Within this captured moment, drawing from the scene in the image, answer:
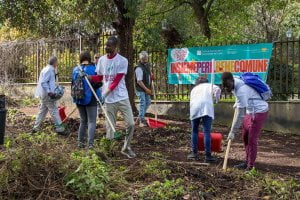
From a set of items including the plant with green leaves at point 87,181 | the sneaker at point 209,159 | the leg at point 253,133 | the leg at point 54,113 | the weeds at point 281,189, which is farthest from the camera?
the leg at point 54,113

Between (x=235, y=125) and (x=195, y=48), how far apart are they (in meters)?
6.35

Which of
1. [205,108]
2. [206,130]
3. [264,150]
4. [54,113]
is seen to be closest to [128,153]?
[206,130]

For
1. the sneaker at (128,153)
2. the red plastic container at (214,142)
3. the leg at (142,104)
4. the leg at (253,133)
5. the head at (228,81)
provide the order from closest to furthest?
the head at (228,81) → the leg at (253,133) → the sneaker at (128,153) → the red plastic container at (214,142) → the leg at (142,104)

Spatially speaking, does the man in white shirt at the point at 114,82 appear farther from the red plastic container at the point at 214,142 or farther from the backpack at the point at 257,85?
the backpack at the point at 257,85

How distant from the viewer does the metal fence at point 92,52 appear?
Answer: 1154cm

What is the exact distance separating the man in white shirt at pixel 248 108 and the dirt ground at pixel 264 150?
670 mm

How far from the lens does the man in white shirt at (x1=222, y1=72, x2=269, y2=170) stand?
6.82m

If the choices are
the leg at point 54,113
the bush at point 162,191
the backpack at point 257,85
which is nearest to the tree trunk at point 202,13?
the leg at point 54,113

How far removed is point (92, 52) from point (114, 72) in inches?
326

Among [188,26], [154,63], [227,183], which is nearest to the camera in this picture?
[227,183]

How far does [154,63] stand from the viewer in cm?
1413

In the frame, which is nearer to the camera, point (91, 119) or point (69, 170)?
point (69, 170)

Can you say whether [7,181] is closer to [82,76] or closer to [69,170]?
[69,170]

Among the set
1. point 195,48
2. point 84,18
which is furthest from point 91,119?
point 195,48
